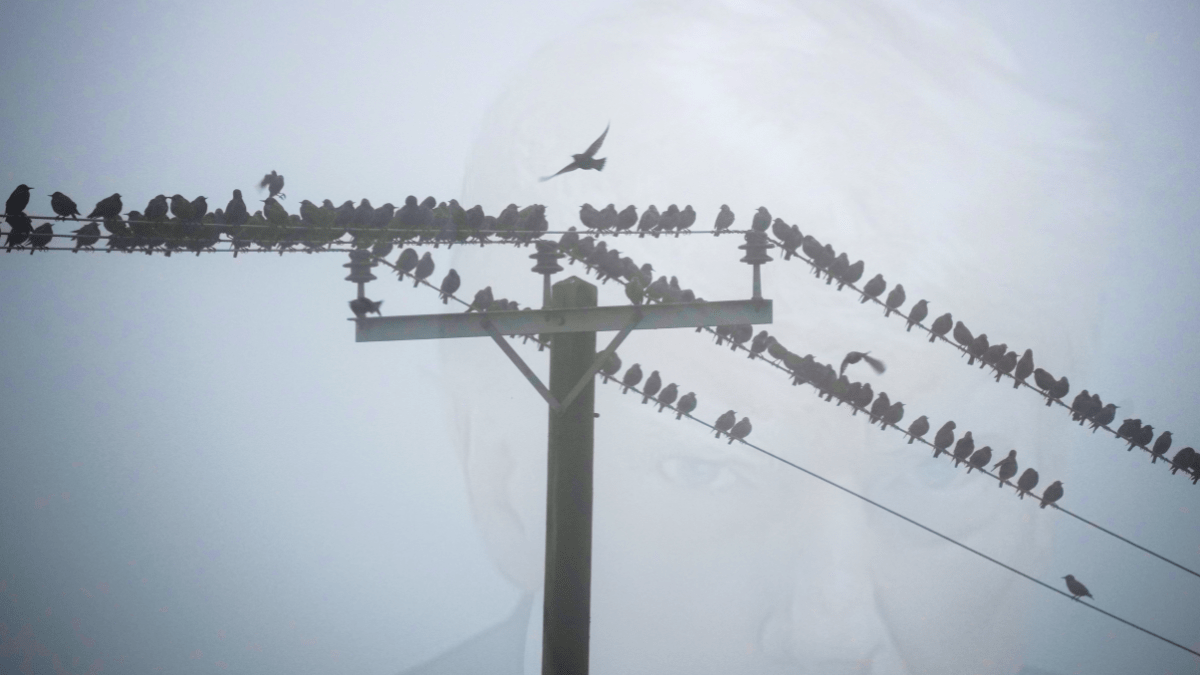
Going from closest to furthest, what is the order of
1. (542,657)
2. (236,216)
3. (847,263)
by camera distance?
1. (542,657)
2. (236,216)
3. (847,263)

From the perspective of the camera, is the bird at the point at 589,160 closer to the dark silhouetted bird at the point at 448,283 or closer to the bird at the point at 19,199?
the dark silhouetted bird at the point at 448,283

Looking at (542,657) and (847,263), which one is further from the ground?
(847,263)

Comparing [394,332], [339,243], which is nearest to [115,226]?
[339,243]

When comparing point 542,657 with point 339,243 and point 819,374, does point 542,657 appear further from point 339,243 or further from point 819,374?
point 819,374

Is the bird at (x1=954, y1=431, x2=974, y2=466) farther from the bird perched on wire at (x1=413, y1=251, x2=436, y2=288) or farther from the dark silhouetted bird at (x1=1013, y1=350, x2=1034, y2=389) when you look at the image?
the bird perched on wire at (x1=413, y1=251, x2=436, y2=288)

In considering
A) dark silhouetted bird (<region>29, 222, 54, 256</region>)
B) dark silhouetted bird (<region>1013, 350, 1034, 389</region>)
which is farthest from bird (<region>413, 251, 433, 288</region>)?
dark silhouetted bird (<region>1013, 350, 1034, 389</region>)

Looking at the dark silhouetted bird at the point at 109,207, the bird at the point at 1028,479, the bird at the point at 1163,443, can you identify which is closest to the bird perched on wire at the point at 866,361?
the bird at the point at 1028,479
